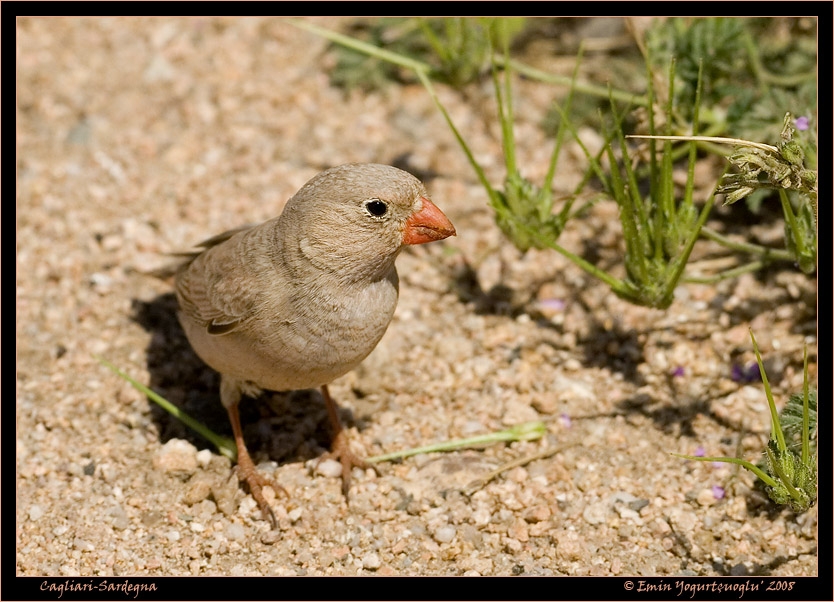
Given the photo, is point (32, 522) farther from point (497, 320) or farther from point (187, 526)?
point (497, 320)

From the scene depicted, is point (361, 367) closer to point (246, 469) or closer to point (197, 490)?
point (246, 469)

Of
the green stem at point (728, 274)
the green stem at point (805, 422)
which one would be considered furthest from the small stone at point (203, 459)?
the green stem at point (805, 422)

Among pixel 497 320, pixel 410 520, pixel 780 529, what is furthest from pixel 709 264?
pixel 410 520

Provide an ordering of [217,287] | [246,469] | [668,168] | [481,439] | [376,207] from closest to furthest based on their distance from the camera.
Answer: [376,207], [668,168], [217,287], [246,469], [481,439]

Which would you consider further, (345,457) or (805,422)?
(345,457)

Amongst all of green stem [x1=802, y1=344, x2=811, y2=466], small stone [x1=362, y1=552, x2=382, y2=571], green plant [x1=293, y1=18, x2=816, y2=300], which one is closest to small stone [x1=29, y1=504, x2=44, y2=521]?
small stone [x1=362, y1=552, x2=382, y2=571]

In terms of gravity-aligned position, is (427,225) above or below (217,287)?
above

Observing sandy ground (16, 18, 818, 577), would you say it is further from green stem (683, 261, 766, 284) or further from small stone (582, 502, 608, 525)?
green stem (683, 261, 766, 284)

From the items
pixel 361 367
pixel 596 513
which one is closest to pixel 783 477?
pixel 596 513
